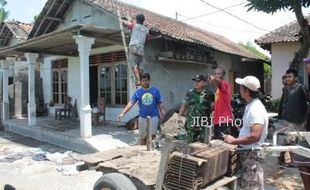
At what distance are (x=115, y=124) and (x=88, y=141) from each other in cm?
275

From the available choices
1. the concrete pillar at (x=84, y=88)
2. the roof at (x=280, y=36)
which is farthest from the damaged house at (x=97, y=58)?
the roof at (x=280, y=36)

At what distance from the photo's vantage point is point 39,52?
42.2 feet

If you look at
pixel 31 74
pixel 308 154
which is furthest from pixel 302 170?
pixel 31 74

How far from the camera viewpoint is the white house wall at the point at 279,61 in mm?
15734

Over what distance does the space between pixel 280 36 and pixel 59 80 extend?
9.60 meters

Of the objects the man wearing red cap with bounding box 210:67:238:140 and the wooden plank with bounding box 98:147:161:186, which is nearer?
the wooden plank with bounding box 98:147:161:186

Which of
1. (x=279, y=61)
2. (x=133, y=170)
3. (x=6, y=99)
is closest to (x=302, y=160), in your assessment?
(x=133, y=170)

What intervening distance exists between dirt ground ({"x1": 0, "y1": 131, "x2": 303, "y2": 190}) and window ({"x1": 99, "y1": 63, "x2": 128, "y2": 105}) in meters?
4.19

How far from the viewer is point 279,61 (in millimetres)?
15977

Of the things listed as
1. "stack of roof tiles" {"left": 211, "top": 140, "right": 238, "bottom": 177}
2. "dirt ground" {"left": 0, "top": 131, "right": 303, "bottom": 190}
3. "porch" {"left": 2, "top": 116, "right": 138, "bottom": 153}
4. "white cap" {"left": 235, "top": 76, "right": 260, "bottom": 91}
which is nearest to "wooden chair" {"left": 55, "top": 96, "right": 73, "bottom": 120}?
"porch" {"left": 2, "top": 116, "right": 138, "bottom": 153}

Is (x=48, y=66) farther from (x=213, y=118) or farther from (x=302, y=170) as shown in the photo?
(x=302, y=170)

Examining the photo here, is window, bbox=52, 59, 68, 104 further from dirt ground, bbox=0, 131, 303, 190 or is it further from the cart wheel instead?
the cart wheel

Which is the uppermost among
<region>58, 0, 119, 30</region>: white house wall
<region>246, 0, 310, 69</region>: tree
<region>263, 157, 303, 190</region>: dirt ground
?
<region>58, 0, 119, 30</region>: white house wall

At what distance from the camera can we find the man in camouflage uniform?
538cm
